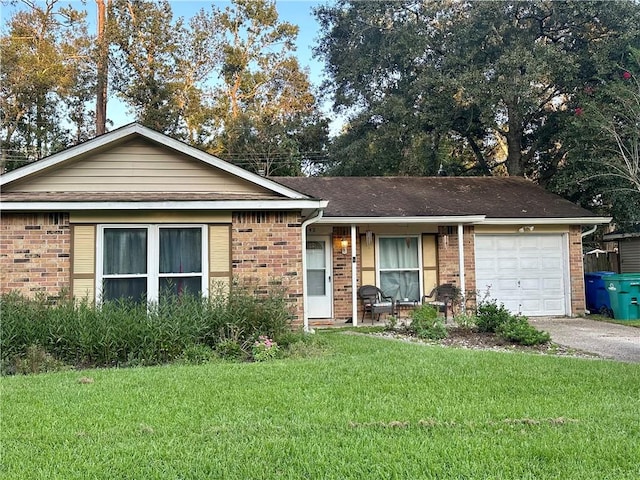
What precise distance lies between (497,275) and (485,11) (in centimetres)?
908

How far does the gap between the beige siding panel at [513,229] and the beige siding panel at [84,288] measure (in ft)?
28.6

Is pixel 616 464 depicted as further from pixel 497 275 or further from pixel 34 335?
pixel 497 275

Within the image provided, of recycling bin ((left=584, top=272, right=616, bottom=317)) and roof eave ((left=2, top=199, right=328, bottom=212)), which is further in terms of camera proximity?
recycling bin ((left=584, top=272, right=616, bottom=317))

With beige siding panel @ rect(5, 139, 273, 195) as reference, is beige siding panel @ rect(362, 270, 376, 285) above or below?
below

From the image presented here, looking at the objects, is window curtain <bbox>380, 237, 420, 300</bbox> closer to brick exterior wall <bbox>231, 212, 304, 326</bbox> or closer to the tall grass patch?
brick exterior wall <bbox>231, 212, 304, 326</bbox>

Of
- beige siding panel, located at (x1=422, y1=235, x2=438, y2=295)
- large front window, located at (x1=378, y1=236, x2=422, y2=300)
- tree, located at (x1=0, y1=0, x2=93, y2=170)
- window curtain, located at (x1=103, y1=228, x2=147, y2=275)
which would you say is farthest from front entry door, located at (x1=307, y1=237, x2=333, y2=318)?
tree, located at (x1=0, y1=0, x2=93, y2=170)

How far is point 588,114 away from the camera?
15.4 metres

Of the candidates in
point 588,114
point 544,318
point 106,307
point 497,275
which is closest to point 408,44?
→ point 588,114

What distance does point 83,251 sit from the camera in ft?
28.9

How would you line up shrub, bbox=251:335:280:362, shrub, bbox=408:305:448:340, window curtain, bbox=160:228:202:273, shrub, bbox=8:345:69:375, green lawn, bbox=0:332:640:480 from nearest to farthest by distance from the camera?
green lawn, bbox=0:332:640:480, shrub, bbox=8:345:69:375, shrub, bbox=251:335:280:362, window curtain, bbox=160:228:202:273, shrub, bbox=408:305:448:340

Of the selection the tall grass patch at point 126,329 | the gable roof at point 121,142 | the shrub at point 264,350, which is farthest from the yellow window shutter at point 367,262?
the shrub at point 264,350

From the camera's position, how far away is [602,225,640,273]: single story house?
17.5m

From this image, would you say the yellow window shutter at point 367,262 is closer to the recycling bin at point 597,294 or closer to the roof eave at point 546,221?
the roof eave at point 546,221

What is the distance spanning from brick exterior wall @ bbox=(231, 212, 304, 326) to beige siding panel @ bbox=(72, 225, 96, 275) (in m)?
2.28
